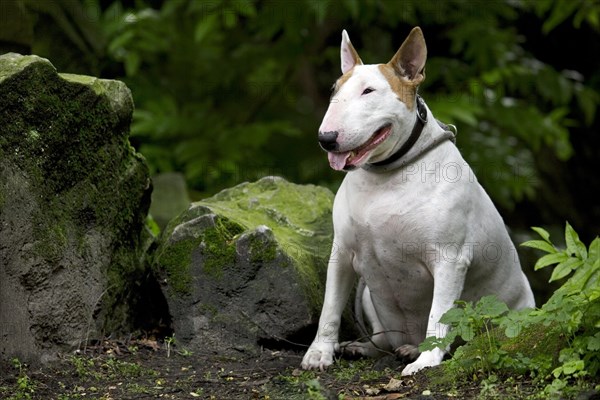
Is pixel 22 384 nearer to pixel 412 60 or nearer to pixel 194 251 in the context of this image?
pixel 194 251

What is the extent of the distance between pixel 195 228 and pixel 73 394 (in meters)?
1.40

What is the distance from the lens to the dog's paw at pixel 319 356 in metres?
5.45

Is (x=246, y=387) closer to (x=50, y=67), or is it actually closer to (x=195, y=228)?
(x=195, y=228)

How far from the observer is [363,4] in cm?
967

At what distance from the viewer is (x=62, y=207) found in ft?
17.6

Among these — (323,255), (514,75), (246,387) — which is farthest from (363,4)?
(246,387)

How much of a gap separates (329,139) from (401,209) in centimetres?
62

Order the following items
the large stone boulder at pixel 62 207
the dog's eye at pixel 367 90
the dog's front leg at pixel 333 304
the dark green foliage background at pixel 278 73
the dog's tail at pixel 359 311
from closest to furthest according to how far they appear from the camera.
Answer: the large stone boulder at pixel 62 207 → the dog's eye at pixel 367 90 → the dog's front leg at pixel 333 304 → the dog's tail at pixel 359 311 → the dark green foliage background at pixel 278 73

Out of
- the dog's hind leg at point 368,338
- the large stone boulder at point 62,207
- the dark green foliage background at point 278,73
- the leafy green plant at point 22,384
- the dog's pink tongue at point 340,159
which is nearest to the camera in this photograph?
the leafy green plant at point 22,384

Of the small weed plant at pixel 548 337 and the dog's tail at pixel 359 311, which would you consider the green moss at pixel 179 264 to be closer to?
the dog's tail at pixel 359 311

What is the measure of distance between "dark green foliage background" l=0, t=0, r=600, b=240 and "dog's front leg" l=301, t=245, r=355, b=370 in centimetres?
353

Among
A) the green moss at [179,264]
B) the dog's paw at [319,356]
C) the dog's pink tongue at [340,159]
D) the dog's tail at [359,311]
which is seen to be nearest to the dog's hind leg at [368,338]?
the dog's tail at [359,311]

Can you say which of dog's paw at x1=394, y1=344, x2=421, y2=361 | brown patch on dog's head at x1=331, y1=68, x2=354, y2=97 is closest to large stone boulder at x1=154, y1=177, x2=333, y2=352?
dog's paw at x1=394, y1=344, x2=421, y2=361

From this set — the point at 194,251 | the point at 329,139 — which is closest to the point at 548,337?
the point at 329,139
